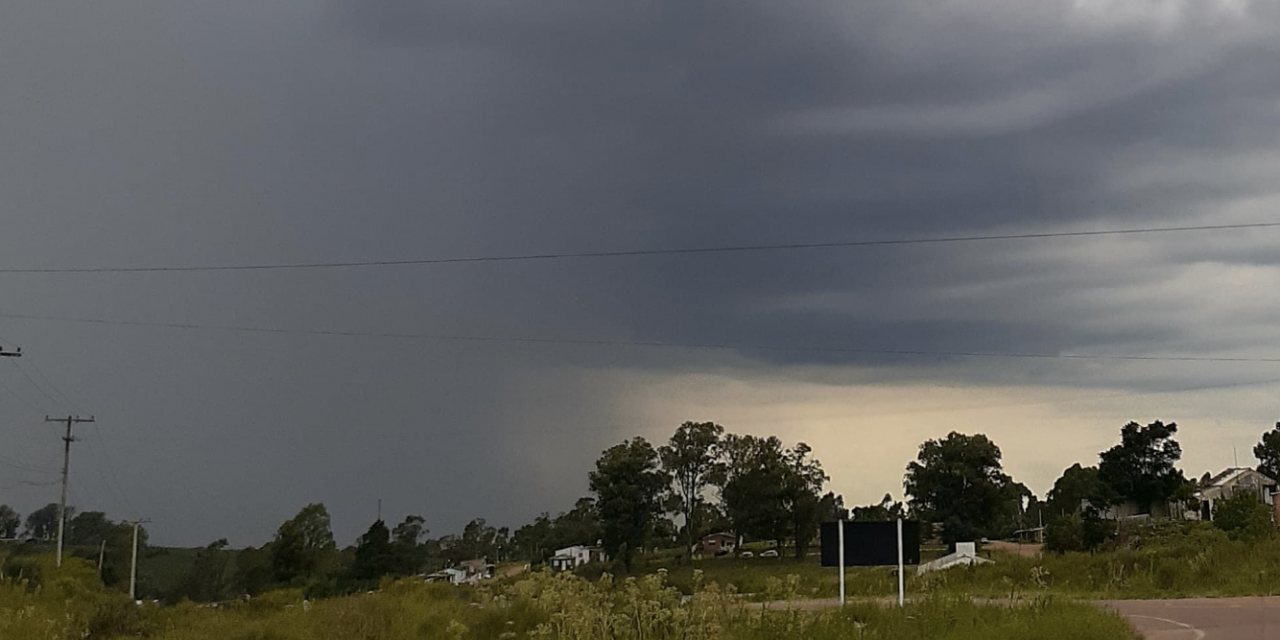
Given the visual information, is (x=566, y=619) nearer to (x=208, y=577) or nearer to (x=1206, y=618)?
(x=1206, y=618)

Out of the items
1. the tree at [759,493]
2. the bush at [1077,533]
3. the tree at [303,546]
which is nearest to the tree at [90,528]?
the tree at [303,546]

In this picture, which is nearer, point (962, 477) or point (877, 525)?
point (877, 525)

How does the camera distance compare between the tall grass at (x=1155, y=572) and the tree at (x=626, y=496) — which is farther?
the tree at (x=626, y=496)

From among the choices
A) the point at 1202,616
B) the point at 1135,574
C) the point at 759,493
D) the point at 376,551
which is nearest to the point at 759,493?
the point at 759,493

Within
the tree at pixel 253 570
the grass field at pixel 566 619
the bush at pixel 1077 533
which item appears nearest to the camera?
the grass field at pixel 566 619

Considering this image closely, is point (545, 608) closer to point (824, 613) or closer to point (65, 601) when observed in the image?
point (824, 613)

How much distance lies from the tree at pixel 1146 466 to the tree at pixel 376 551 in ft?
153

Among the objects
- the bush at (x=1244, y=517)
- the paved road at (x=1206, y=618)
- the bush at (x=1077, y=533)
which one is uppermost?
the bush at (x=1244, y=517)

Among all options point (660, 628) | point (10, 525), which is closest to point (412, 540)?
point (10, 525)

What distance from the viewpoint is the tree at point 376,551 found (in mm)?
64438

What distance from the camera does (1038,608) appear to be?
18.6 meters

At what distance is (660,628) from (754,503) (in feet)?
217

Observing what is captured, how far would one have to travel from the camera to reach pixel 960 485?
263ft

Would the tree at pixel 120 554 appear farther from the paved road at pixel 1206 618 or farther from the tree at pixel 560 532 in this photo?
the paved road at pixel 1206 618
